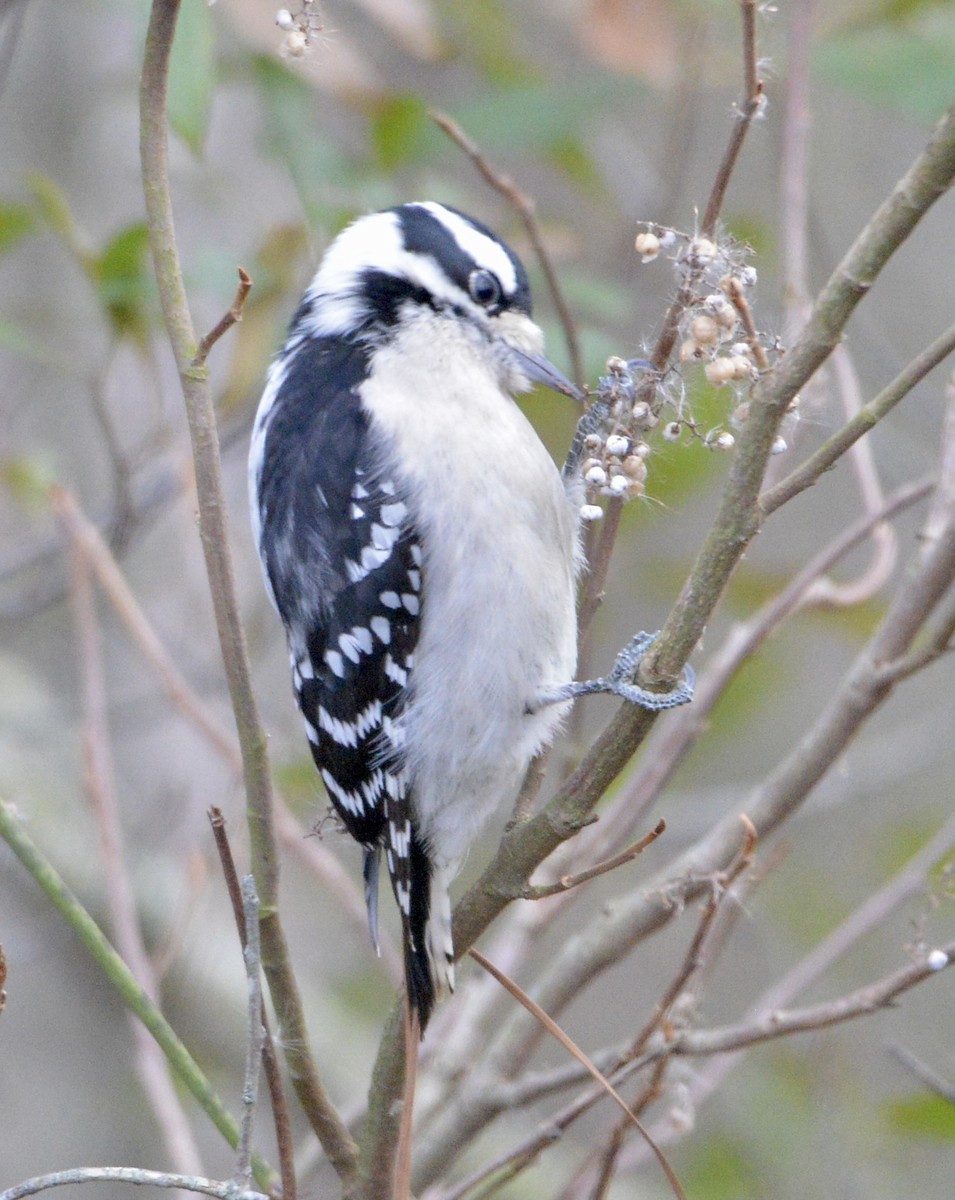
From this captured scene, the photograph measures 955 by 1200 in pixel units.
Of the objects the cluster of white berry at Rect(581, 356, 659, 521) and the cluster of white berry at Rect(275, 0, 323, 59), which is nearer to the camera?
the cluster of white berry at Rect(275, 0, 323, 59)

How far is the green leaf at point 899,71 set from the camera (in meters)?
2.38

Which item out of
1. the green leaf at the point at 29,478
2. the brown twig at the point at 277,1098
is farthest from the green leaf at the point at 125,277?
the brown twig at the point at 277,1098

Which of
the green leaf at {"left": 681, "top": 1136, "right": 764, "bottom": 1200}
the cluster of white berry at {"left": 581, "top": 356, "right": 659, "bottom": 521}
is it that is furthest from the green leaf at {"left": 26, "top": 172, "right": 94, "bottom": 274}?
the green leaf at {"left": 681, "top": 1136, "right": 764, "bottom": 1200}

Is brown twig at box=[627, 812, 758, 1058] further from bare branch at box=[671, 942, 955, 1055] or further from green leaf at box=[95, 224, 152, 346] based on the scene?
green leaf at box=[95, 224, 152, 346]

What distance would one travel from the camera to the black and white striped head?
2244 millimetres

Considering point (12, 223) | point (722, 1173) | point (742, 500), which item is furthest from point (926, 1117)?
point (12, 223)

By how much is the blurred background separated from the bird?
0.60 ft

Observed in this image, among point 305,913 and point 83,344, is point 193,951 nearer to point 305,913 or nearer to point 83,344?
point 305,913

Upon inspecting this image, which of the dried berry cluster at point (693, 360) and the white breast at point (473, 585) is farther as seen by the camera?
the white breast at point (473, 585)

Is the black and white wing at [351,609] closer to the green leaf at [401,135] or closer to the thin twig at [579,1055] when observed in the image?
the thin twig at [579,1055]

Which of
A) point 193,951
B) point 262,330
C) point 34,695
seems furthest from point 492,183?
point 34,695

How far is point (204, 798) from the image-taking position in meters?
4.18

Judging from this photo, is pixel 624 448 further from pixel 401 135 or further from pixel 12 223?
pixel 12 223

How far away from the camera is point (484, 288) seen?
→ 224cm
